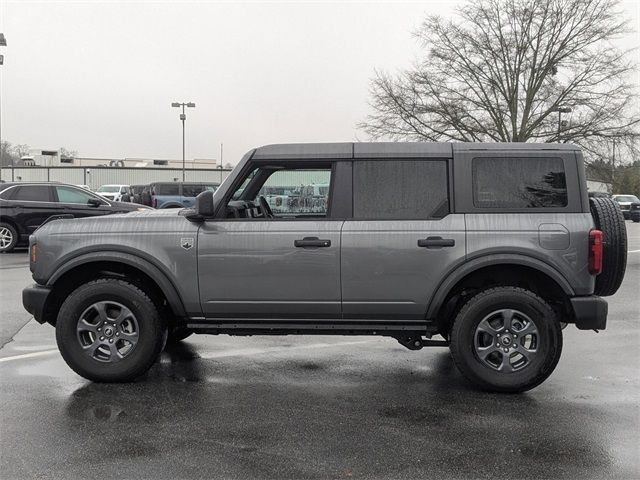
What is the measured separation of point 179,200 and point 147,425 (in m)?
25.0

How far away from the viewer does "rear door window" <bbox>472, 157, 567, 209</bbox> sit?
4852mm

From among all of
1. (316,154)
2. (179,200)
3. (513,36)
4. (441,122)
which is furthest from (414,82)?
(316,154)

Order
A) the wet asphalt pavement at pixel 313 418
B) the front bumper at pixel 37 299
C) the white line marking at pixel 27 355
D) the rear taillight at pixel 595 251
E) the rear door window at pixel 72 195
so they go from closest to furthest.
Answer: the wet asphalt pavement at pixel 313 418
the rear taillight at pixel 595 251
the front bumper at pixel 37 299
the white line marking at pixel 27 355
the rear door window at pixel 72 195

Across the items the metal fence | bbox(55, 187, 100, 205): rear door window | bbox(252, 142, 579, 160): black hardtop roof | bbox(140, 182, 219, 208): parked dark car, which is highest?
the metal fence

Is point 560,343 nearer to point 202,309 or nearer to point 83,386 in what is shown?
point 202,309

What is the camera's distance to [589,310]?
15.5ft

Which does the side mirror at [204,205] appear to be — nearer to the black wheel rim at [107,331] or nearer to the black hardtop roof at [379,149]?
the black hardtop roof at [379,149]

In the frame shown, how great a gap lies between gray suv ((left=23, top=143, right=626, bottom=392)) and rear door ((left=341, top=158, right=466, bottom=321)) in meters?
0.01

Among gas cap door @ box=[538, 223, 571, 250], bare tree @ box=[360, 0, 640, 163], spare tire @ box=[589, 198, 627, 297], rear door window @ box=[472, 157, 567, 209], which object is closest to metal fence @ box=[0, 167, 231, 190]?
bare tree @ box=[360, 0, 640, 163]

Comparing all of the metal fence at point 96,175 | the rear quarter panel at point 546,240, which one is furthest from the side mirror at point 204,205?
the metal fence at point 96,175

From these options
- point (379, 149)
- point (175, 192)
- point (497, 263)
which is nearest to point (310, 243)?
point (379, 149)

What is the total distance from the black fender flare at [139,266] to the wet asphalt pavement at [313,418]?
2.22 feet

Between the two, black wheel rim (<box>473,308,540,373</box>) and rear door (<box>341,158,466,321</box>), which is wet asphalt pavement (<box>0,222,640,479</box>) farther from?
rear door (<box>341,158,466,321</box>)

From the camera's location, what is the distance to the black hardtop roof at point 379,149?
4.95 metres
